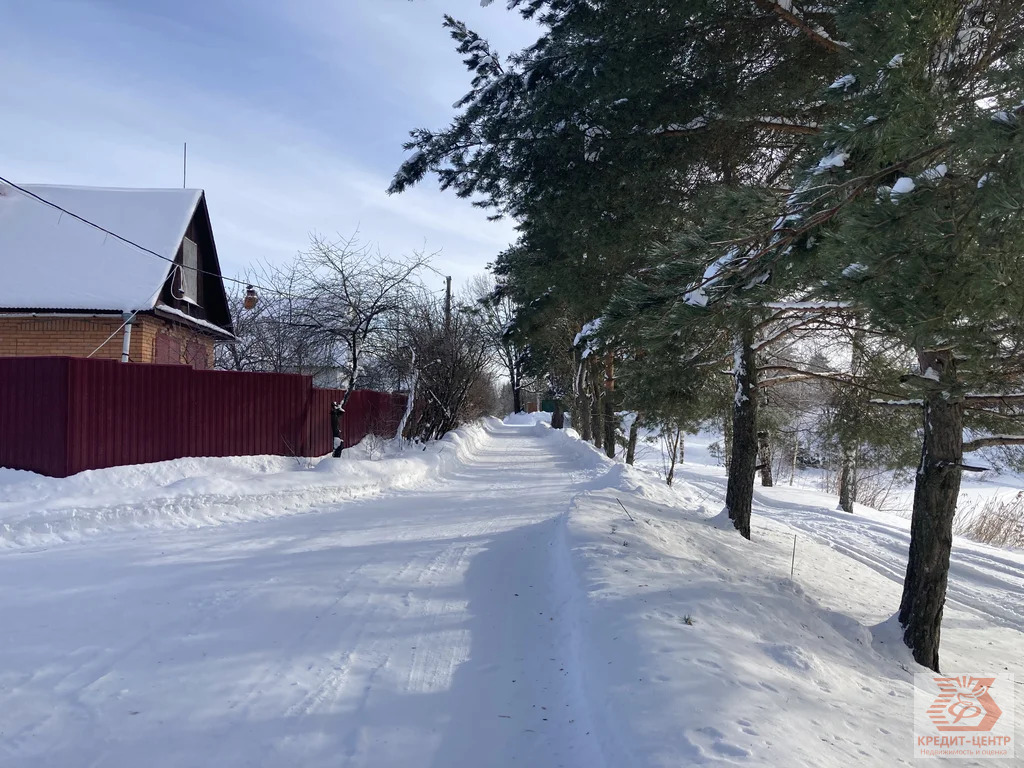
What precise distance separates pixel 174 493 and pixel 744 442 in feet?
28.2

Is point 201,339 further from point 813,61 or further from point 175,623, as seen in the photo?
point 813,61

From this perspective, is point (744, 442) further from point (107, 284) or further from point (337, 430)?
point (107, 284)

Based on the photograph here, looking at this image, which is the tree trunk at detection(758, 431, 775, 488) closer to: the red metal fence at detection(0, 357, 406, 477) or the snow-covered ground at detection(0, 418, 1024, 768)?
the snow-covered ground at detection(0, 418, 1024, 768)

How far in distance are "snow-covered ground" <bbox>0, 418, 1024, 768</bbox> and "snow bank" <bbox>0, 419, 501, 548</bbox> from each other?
4 cm

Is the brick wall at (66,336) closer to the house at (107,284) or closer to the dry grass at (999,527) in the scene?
A: the house at (107,284)

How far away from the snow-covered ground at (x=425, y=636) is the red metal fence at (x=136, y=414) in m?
0.44

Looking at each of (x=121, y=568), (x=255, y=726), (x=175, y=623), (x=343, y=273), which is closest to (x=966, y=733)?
(x=255, y=726)

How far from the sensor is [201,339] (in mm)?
17266

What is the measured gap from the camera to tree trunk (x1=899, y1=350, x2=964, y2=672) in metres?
6.20

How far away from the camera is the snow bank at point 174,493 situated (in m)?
7.36

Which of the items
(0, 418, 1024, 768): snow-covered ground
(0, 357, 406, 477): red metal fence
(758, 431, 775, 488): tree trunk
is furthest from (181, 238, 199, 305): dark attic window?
(758, 431, 775, 488): tree trunk

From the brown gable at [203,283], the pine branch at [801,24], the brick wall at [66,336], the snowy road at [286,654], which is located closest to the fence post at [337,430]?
the brick wall at [66,336]

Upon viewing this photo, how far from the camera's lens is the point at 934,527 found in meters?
6.27

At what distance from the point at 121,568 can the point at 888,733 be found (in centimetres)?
641
